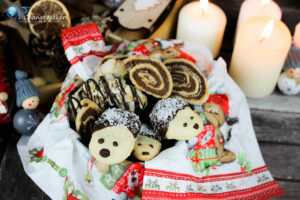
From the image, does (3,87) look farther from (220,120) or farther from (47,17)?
(220,120)

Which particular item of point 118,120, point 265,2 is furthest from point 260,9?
point 118,120

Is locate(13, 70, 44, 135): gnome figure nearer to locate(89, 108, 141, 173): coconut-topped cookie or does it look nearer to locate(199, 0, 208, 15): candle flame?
locate(89, 108, 141, 173): coconut-topped cookie

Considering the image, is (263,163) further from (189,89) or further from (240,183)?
(189,89)

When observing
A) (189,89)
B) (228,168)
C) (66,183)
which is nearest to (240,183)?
(228,168)

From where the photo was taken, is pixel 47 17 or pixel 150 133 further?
pixel 47 17

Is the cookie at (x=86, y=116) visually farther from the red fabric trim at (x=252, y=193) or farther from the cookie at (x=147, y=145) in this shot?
the red fabric trim at (x=252, y=193)

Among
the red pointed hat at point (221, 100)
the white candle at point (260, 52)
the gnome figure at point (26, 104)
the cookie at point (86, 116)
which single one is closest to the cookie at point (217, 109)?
the red pointed hat at point (221, 100)

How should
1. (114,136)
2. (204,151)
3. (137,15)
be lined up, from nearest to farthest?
(114,136), (204,151), (137,15)
